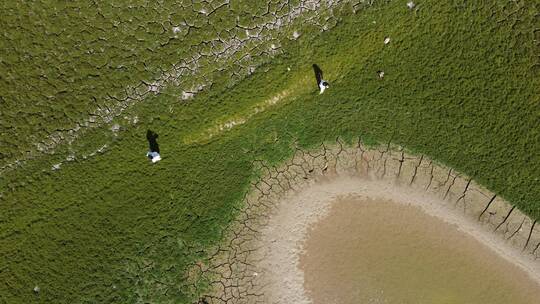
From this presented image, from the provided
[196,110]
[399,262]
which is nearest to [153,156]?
[196,110]

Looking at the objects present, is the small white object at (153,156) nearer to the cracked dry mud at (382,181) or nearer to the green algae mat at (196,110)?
the green algae mat at (196,110)

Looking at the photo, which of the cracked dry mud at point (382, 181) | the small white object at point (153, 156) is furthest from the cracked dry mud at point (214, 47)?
the cracked dry mud at point (382, 181)

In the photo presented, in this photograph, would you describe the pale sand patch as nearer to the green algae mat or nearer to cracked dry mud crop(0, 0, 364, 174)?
the green algae mat

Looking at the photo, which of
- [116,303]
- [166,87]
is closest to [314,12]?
[166,87]

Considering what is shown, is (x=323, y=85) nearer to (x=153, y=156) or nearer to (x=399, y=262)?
(x=153, y=156)

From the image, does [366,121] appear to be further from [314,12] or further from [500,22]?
[500,22]

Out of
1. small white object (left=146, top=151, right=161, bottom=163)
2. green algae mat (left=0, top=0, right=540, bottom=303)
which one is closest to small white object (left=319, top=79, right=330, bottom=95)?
green algae mat (left=0, top=0, right=540, bottom=303)
